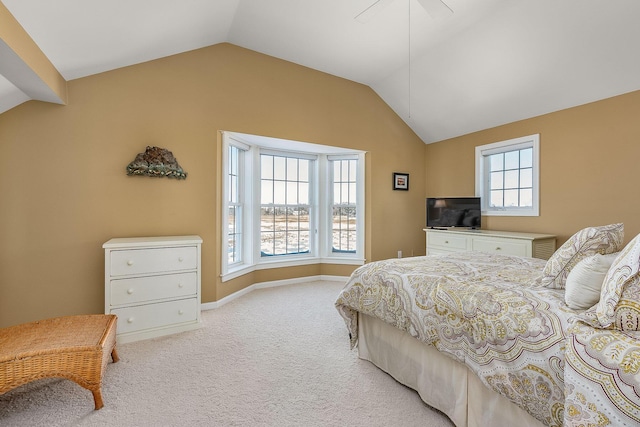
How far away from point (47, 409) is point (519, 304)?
8.61 ft

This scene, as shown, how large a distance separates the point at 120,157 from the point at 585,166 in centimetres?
501

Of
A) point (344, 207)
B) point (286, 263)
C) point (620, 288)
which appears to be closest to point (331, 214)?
point (344, 207)

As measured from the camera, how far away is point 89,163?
113 inches

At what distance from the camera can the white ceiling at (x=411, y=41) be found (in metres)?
2.34

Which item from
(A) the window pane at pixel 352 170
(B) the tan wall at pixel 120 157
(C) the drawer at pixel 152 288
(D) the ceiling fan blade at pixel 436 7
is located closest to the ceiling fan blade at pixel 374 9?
Answer: (D) the ceiling fan blade at pixel 436 7

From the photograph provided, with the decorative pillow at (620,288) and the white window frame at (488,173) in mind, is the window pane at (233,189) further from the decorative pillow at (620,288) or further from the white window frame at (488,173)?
the decorative pillow at (620,288)

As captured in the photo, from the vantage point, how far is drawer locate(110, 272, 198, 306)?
2539 mm

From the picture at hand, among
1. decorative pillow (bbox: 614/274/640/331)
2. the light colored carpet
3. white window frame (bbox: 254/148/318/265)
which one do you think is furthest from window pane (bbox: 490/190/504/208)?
decorative pillow (bbox: 614/274/640/331)

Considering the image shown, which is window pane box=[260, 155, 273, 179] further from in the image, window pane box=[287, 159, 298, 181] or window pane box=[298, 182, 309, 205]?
window pane box=[298, 182, 309, 205]

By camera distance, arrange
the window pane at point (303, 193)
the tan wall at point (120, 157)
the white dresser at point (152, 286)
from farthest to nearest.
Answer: the window pane at point (303, 193), the tan wall at point (120, 157), the white dresser at point (152, 286)

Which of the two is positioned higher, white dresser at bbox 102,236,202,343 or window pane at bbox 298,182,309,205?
window pane at bbox 298,182,309,205

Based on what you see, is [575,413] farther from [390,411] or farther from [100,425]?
[100,425]

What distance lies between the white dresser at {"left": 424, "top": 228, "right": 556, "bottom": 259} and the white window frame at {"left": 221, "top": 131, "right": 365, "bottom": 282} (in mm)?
1124

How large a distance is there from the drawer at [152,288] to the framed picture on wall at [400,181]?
3.40 meters
